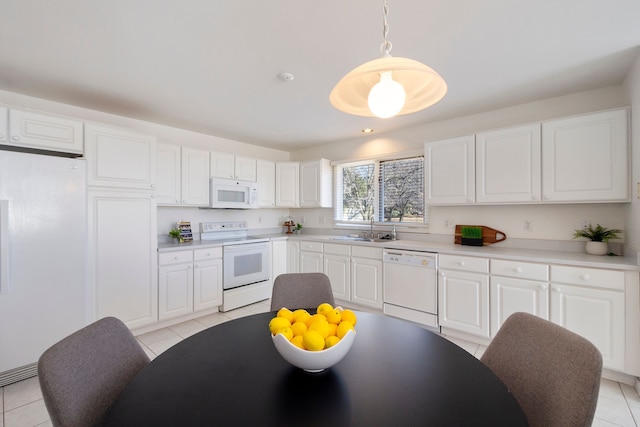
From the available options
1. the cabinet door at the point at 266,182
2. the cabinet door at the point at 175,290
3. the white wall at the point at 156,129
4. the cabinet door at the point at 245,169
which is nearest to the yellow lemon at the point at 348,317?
the cabinet door at the point at 175,290

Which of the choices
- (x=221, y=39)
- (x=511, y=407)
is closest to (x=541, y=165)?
(x=511, y=407)

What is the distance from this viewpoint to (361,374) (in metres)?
0.93

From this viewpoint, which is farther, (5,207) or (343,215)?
(343,215)

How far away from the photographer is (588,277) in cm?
212

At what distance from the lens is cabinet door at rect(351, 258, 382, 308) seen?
132 inches

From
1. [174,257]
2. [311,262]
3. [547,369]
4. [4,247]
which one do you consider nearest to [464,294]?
[547,369]

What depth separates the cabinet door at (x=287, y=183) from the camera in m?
4.59

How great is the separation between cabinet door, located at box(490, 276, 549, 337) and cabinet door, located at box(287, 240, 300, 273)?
2.55 m

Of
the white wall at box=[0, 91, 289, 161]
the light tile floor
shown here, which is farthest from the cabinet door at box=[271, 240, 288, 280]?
the light tile floor

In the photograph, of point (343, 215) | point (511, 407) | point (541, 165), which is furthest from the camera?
point (343, 215)

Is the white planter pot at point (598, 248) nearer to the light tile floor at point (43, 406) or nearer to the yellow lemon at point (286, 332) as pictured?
the light tile floor at point (43, 406)

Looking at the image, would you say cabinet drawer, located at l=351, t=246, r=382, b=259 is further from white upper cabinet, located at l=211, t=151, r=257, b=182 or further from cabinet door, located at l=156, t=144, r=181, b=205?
cabinet door, located at l=156, t=144, r=181, b=205

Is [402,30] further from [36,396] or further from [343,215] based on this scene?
[36,396]

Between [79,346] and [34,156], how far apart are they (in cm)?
200
